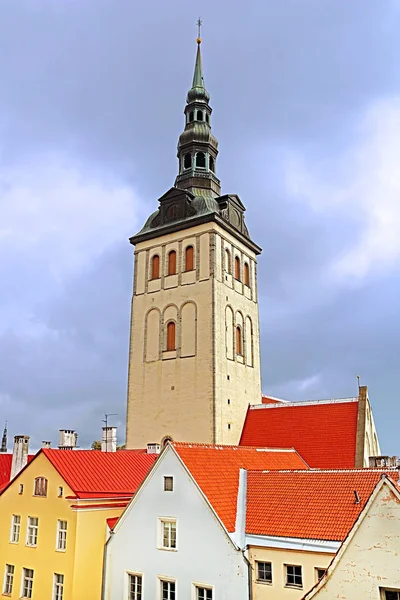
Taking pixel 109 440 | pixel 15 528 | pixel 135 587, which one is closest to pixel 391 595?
pixel 135 587

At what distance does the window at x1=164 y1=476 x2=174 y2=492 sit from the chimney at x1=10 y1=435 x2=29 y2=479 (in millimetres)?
12326

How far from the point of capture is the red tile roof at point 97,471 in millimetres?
23422

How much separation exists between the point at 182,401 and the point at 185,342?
167 inches

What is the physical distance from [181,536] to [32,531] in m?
8.74

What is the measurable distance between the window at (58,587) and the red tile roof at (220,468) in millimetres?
7499

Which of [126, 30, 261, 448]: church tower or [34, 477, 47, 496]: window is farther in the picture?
[126, 30, 261, 448]: church tower

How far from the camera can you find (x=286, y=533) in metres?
17.4

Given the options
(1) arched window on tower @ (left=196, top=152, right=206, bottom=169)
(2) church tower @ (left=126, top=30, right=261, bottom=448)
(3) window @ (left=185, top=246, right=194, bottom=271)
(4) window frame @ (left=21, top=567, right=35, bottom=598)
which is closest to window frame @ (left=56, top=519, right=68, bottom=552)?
(4) window frame @ (left=21, top=567, right=35, bottom=598)

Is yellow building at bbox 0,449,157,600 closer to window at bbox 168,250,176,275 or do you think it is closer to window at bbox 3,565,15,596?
window at bbox 3,565,15,596

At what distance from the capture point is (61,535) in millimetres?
22781

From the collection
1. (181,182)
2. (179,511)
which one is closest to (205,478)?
(179,511)

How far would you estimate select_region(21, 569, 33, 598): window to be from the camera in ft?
76.5

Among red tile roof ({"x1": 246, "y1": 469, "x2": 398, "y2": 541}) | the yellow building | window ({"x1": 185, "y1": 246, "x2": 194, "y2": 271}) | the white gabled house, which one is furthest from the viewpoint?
window ({"x1": 185, "y1": 246, "x2": 194, "y2": 271})

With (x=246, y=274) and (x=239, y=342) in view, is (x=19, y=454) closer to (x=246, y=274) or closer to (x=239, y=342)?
(x=239, y=342)
